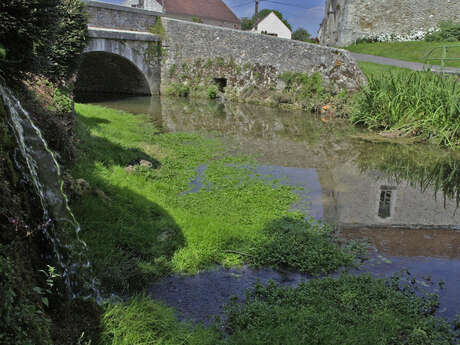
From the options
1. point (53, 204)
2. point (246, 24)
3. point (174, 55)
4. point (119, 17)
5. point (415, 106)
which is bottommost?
point (53, 204)

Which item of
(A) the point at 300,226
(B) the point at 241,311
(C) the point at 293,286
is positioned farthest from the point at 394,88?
(B) the point at 241,311

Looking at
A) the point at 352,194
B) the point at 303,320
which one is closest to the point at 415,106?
the point at 352,194

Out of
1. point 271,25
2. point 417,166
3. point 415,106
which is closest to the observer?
point 417,166

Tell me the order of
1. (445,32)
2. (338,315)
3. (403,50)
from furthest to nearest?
(445,32) → (403,50) → (338,315)

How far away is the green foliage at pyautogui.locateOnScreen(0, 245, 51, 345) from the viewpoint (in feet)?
6.16

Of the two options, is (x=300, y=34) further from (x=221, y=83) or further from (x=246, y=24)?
(x=221, y=83)

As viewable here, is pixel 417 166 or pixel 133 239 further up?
pixel 417 166

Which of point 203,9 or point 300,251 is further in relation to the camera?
point 203,9

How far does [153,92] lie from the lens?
62.8 feet

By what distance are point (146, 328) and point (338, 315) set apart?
65.5 inches

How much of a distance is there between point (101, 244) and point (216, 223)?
60.2 inches

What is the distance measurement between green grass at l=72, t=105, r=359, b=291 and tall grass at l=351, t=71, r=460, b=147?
582cm

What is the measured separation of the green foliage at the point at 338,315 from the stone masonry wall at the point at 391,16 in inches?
1057

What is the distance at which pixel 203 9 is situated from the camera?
46.0 m
